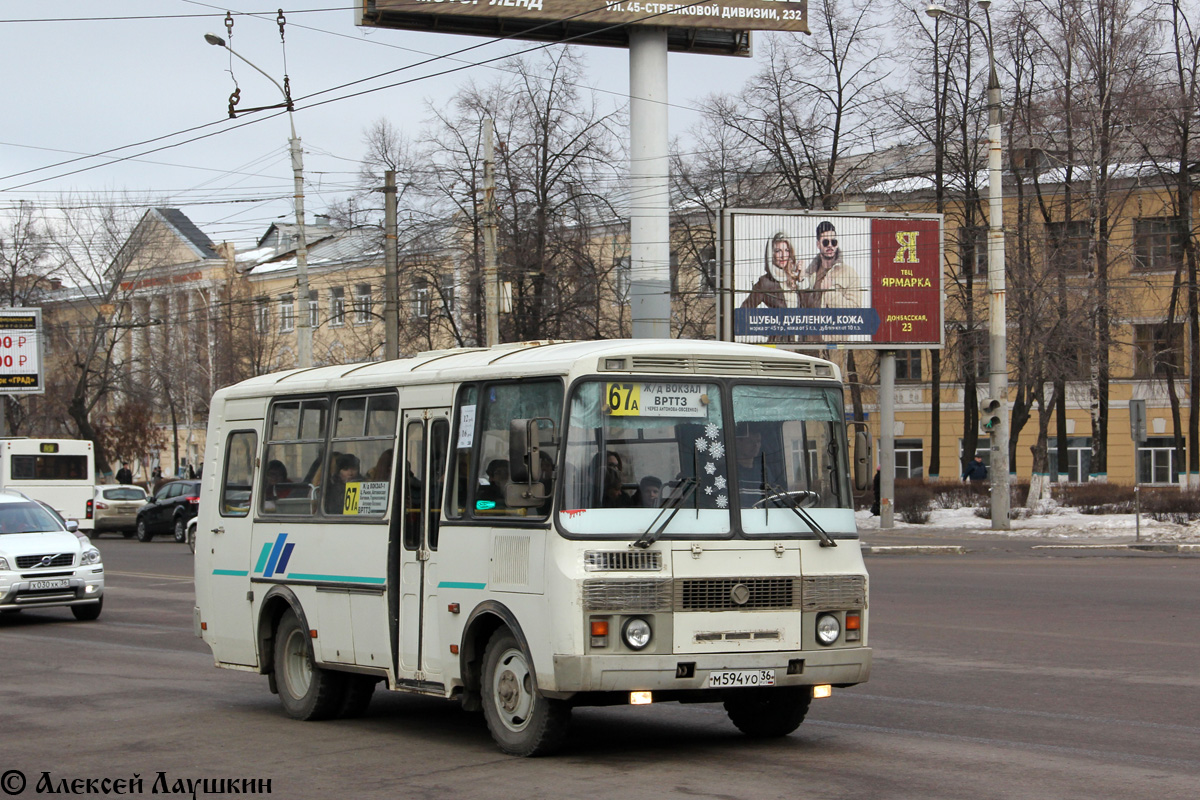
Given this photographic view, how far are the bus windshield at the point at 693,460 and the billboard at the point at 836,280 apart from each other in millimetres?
26785

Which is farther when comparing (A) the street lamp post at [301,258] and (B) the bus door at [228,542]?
(A) the street lamp post at [301,258]

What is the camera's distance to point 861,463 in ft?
30.3

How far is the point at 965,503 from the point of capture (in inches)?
1553

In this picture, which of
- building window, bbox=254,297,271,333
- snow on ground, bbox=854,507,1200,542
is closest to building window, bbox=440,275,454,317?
snow on ground, bbox=854,507,1200,542

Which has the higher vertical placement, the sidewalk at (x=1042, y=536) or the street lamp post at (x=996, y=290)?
the street lamp post at (x=996, y=290)

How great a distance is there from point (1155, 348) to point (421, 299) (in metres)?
25.9

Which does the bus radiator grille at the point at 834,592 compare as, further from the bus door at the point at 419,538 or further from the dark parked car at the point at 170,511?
the dark parked car at the point at 170,511

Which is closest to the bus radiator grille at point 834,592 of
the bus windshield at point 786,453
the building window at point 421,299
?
the bus windshield at point 786,453

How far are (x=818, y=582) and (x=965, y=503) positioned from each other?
3173 cm

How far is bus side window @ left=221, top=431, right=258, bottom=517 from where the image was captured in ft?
38.8

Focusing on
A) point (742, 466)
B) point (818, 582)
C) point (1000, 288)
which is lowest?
point (818, 582)

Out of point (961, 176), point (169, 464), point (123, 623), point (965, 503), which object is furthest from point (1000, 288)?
point (169, 464)

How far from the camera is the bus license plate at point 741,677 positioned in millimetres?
8523

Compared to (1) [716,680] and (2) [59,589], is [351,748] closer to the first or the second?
(1) [716,680]
